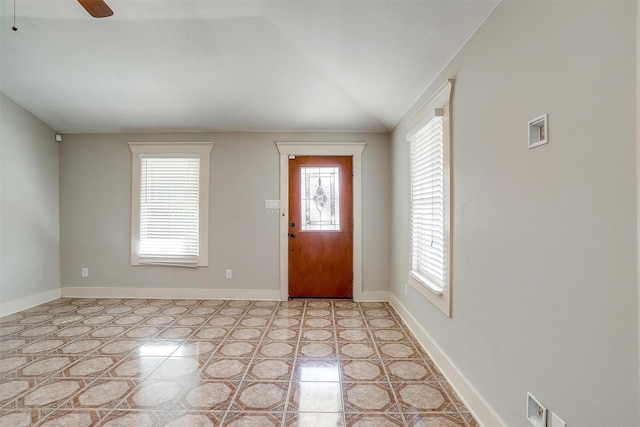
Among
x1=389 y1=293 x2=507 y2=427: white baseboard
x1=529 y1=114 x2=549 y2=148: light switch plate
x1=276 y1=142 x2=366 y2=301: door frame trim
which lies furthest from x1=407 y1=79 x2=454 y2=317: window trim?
x1=276 y1=142 x2=366 y2=301: door frame trim

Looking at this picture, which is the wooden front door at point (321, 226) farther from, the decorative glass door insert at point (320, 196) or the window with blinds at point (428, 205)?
the window with blinds at point (428, 205)

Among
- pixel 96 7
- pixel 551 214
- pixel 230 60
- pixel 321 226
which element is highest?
pixel 230 60

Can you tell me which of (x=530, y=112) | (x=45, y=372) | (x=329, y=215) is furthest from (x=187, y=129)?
(x=530, y=112)

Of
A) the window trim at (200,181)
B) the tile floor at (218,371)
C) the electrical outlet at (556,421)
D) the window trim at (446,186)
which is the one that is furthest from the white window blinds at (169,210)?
the electrical outlet at (556,421)

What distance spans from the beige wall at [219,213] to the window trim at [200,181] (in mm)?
81

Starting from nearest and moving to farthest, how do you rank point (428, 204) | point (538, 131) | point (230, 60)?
1. point (538, 131)
2. point (428, 204)
3. point (230, 60)

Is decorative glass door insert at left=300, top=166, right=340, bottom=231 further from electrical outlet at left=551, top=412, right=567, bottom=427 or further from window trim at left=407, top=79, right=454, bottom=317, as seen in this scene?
electrical outlet at left=551, top=412, right=567, bottom=427

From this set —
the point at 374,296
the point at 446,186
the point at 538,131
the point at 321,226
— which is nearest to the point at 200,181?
the point at 321,226

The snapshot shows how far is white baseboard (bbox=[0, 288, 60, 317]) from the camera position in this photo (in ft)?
12.4

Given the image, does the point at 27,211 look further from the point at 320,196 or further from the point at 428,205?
the point at 428,205

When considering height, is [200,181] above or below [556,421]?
above

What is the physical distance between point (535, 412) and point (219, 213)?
156 inches

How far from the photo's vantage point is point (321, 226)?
14.5 ft

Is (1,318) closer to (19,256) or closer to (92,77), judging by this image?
(19,256)
